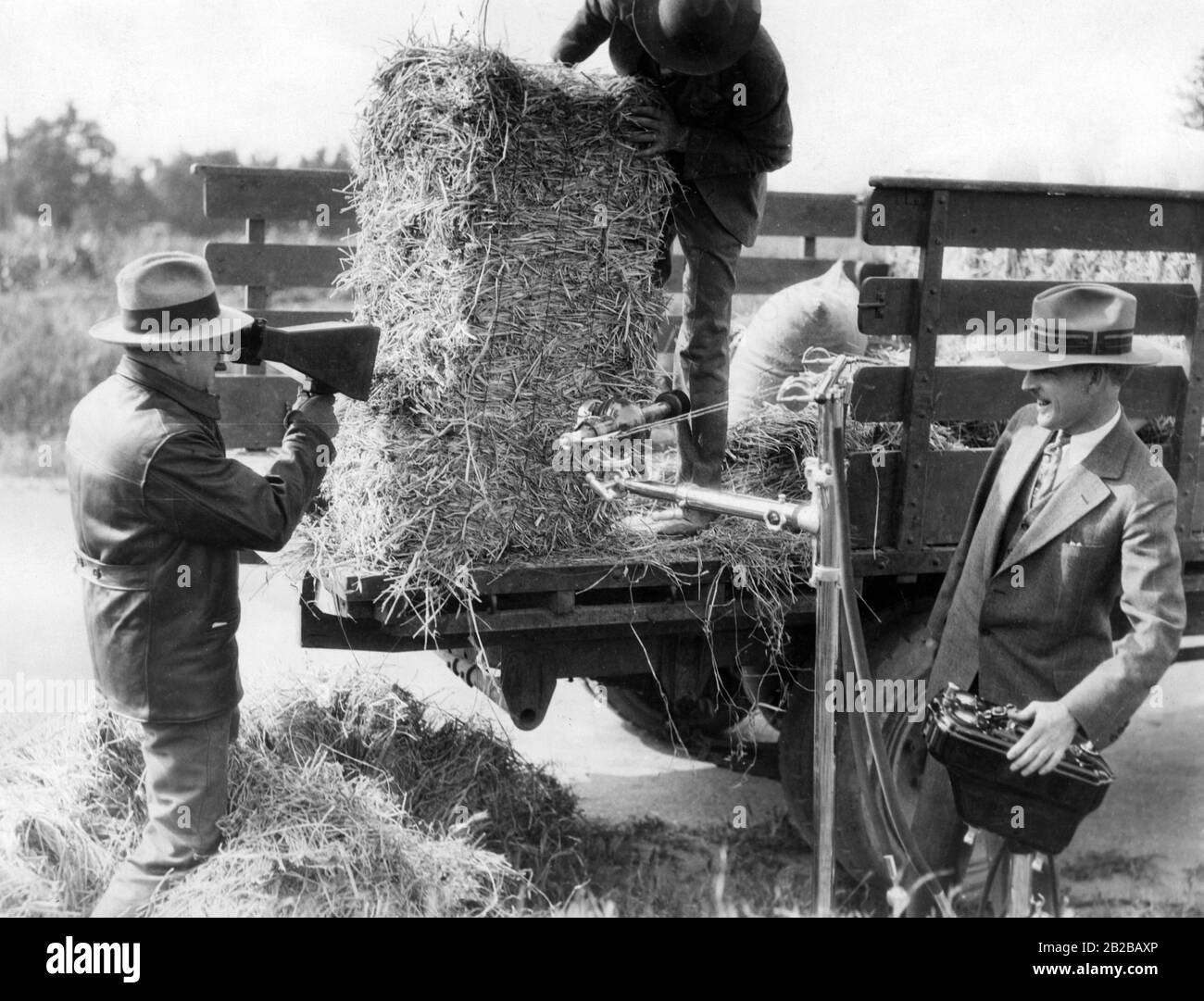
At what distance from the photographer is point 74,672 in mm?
5582

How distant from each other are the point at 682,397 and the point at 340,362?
111 cm

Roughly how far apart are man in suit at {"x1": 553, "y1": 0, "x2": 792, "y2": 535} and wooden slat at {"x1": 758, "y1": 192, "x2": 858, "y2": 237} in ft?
10.1

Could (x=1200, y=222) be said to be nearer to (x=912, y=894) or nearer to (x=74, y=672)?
(x=912, y=894)

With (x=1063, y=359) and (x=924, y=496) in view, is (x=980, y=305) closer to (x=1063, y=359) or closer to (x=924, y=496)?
(x=924, y=496)

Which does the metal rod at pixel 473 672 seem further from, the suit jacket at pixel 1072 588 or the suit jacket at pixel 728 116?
the suit jacket at pixel 728 116

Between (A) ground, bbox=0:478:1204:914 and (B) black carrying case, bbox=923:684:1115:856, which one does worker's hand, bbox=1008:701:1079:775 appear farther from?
(A) ground, bbox=0:478:1204:914

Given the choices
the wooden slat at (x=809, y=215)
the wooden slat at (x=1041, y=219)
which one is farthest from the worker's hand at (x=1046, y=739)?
the wooden slat at (x=809, y=215)

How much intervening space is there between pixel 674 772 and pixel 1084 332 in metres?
3.29

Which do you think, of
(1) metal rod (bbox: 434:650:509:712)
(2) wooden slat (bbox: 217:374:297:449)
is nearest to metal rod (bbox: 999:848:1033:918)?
(1) metal rod (bbox: 434:650:509:712)

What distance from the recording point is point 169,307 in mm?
3080

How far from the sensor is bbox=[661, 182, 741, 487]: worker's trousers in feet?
12.9

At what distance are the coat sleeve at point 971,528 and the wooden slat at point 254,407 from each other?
9.18 feet

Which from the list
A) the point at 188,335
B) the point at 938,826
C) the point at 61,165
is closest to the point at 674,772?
the point at 938,826

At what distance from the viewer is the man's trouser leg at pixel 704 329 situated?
3.94 meters
